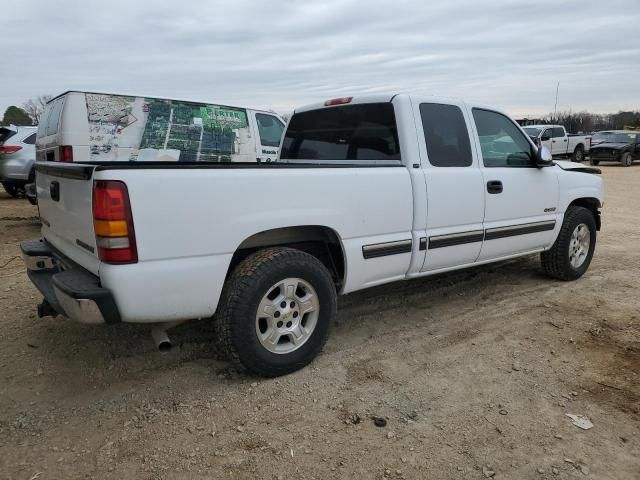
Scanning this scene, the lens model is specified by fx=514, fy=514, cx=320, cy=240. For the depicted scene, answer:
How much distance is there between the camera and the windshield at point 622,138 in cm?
2364

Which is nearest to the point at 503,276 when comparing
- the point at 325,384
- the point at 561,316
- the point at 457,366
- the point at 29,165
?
the point at 561,316

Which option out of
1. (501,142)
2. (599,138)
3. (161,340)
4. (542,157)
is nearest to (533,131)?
(599,138)

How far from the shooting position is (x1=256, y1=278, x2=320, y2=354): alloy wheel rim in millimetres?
3223

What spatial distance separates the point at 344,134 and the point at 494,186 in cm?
135

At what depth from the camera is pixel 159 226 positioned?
107 inches

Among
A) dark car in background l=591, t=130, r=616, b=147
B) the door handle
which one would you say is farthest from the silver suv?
dark car in background l=591, t=130, r=616, b=147

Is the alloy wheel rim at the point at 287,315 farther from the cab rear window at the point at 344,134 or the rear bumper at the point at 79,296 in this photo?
the cab rear window at the point at 344,134

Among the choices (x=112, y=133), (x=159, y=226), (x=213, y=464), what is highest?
(x=112, y=133)

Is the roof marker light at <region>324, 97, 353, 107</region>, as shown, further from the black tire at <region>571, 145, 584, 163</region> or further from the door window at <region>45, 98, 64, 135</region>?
the black tire at <region>571, 145, 584, 163</region>

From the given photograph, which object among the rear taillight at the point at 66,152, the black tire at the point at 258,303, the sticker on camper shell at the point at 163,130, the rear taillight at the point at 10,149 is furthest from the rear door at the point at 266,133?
the black tire at the point at 258,303

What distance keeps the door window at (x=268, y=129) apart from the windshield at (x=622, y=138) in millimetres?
20590

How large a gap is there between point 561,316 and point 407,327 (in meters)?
1.39

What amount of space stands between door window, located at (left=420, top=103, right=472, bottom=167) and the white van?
2933 mm

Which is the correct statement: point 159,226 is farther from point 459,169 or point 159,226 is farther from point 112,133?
point 112,133
